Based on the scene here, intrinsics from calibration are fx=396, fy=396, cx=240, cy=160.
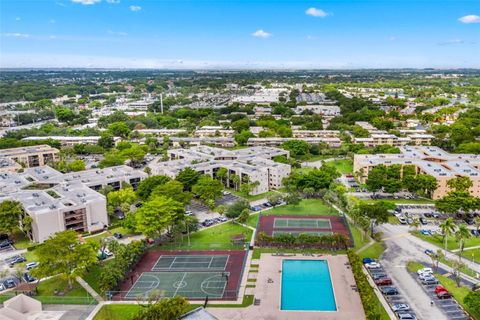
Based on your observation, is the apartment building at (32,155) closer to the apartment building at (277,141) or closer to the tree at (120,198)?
the tree at (120,198)

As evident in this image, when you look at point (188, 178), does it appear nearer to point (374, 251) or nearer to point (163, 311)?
point (374, 251)

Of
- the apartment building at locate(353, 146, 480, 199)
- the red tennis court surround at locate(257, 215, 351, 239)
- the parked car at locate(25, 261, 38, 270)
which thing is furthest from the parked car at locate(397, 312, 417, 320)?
the parked car at locate(25, 261, 38, 270)

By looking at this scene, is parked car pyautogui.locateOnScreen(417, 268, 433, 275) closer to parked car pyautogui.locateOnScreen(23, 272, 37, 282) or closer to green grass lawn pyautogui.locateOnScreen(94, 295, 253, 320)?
green grass lawn pyautogui.locateOnScreen(94, 295, 253, 320)

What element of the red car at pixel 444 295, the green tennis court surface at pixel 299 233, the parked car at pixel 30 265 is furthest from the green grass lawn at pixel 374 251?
the parked car at pixel 30 265

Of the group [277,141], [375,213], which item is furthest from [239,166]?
[277,141]

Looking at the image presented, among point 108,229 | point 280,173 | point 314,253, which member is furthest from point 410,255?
point 108,229
